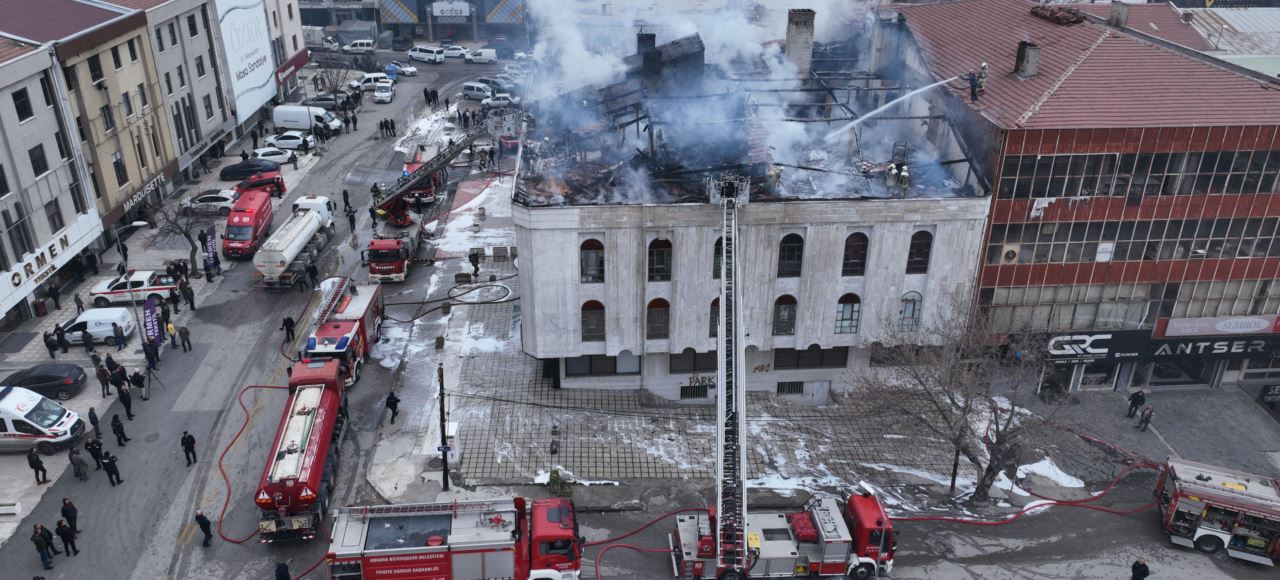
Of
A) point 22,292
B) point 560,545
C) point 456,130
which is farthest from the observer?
point 456,130

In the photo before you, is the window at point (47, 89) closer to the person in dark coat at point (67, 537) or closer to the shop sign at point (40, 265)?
the shop sign at point (40, 265)

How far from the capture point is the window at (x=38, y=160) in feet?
124

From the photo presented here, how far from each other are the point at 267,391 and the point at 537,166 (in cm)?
1396

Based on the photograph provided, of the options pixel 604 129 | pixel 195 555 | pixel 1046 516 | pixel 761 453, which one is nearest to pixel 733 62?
pixel 604 129

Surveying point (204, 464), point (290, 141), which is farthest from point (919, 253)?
point (290, 141)

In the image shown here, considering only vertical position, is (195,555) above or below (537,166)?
below

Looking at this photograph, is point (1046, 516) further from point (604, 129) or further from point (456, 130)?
point (456, 130)

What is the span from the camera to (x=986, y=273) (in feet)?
108

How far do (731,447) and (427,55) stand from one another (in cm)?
7041

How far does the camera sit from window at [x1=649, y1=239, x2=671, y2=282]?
3117cm

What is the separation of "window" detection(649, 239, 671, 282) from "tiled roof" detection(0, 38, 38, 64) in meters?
28.5

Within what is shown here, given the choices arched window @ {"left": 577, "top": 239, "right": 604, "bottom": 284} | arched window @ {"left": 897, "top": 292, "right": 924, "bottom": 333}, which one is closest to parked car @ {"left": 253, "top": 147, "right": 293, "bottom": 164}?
arched window @ {"left": 577, "top": 239, "right": 604, "bottom": 284}

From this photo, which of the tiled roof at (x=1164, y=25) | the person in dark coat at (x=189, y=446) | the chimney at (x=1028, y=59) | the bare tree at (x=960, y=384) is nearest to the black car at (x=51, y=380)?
the person in dark coat at (x=189, y=446)

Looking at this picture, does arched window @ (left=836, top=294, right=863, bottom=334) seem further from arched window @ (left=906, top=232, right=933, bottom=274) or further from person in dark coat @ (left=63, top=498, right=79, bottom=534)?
person in dark coat @ (left=63, top=498, right=79, bottom=534)
